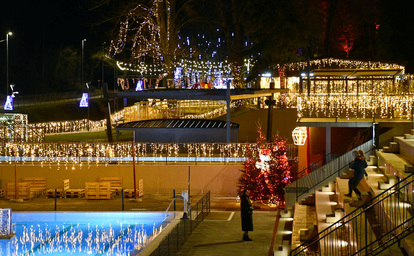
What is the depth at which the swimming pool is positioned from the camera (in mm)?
15984

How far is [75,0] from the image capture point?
74.4 m

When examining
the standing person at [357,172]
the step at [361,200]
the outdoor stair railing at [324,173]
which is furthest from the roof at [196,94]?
the step at [361,200]

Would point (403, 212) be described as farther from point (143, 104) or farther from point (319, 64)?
point (143, 104)

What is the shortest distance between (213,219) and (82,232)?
171 inches

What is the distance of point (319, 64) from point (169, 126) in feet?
31.9

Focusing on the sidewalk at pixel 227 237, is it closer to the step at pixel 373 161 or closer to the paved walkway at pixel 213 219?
the paved walkway at pixel 213 219

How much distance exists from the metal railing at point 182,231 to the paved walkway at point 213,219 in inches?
6.2

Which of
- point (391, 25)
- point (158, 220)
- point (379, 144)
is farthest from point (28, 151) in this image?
point (391, 25)

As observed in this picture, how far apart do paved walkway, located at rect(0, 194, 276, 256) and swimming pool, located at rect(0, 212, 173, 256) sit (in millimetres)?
717

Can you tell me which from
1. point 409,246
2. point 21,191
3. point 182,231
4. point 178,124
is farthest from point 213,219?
point 178,124

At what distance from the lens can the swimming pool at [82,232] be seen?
15984 mm

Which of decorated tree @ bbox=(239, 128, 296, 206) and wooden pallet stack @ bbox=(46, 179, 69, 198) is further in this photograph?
wooden pallet stack @ bbox=(46, 179, 69, 198)

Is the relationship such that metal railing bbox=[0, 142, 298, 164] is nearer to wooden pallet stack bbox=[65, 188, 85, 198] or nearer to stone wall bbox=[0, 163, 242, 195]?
stone wall bbox=[0, 163, 242, 195]

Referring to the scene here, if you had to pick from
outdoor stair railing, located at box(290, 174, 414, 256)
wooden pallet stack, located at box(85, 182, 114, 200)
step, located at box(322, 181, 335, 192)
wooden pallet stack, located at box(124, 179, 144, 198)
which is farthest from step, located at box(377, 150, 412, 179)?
wooden pallet stack, located at box(85, 182, 114, 200)
